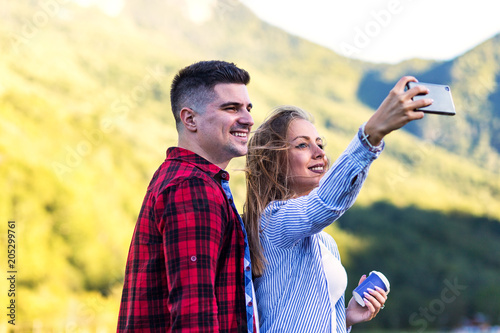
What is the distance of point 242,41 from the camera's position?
72000 mm

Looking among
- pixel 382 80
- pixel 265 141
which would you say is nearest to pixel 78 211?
pixel 265 141

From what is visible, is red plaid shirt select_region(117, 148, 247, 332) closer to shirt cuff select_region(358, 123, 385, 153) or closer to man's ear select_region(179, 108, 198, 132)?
man's ear select_region(179, 108, 198, 132)

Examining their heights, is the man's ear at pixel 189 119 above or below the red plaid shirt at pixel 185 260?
above

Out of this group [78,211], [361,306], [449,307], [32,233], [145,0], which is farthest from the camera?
[145,0]

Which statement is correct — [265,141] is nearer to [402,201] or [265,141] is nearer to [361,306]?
[361,306]

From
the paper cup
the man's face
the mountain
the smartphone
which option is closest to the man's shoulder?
the man's face

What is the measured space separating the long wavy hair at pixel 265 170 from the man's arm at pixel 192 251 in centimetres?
53

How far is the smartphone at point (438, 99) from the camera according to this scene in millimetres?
1883

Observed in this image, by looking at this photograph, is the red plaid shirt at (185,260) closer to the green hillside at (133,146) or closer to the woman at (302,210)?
the woman at (302,210)

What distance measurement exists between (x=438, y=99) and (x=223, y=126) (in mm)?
816

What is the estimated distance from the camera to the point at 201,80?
2.40 meters

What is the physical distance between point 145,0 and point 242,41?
39.8 ft

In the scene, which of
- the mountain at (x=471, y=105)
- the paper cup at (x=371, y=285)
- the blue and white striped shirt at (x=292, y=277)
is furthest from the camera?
the mountain at (x=471, y=105)

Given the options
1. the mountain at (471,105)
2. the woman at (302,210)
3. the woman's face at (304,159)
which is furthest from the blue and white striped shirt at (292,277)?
the mountain at (471,105)
